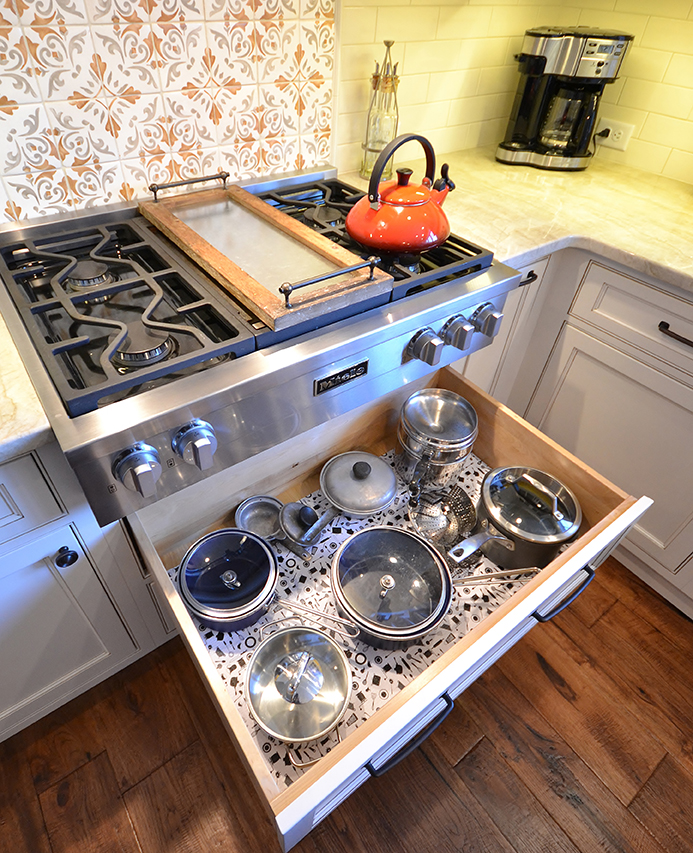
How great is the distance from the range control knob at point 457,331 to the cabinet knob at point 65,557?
76 cm

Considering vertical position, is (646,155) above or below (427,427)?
above

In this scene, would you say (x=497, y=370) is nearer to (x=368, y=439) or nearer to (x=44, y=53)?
(x=368, y=439)

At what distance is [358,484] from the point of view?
1.06m

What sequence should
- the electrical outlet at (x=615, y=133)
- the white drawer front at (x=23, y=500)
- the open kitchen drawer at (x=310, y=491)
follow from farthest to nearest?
the electrical outlet at (x=615, y=133) < the white drawer front at (x=23, y=500) < the open kitchen drawer at (x=310, y=491)

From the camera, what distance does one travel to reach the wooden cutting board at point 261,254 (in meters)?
0.83

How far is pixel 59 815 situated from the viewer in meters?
1.06

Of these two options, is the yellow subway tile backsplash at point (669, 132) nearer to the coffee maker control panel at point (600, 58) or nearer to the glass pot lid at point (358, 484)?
the coffee maker control panel at point (600, 58)

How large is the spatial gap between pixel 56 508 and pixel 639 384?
1.37 m

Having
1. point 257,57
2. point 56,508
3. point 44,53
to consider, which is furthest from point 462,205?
point 56,508

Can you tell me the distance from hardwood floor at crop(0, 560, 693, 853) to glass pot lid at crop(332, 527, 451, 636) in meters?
0.53

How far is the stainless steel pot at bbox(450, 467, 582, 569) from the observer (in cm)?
95

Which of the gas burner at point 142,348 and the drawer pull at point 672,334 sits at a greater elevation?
the gas burner at point 142,348

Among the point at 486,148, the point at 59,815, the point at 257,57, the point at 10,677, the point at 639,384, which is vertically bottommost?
the point at 59,815

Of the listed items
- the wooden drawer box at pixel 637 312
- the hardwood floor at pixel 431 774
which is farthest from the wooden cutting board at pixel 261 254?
the hardwood floor at pixel 431 774
